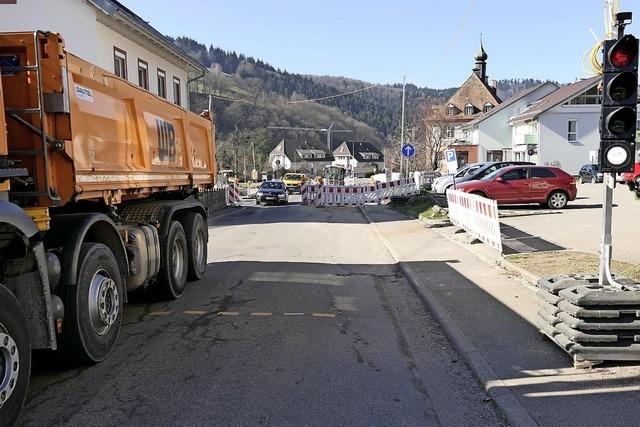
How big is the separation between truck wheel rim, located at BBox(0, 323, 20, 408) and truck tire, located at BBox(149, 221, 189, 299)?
13.7 ft

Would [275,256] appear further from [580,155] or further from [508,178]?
[580,155]

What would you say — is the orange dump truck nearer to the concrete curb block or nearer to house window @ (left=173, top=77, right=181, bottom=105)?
the concrete curb block

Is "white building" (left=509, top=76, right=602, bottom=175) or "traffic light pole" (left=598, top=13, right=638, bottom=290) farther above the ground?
"white building" (left=509, top=76, right=602, bottom=175)

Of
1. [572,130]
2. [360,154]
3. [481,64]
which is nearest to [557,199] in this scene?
[572,130]

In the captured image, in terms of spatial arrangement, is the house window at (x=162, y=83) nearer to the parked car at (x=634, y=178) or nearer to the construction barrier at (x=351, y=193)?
the construction barrier at (x=351, y=193)

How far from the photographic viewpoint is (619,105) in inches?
225

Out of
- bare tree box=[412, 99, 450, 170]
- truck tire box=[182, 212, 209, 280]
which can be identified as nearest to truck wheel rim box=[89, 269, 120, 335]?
truck tire box=[182, 212, 209, 280]

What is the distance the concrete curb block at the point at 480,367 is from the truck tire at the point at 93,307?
352 cm

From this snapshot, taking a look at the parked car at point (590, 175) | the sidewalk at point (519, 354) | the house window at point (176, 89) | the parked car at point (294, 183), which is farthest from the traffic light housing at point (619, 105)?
the parked car at point (294, 183)

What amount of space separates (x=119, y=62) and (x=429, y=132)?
53.0 m

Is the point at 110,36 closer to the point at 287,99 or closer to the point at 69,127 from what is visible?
the point at 69,127

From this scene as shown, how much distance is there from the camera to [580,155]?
191 ft

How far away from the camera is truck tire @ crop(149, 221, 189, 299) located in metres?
8.21

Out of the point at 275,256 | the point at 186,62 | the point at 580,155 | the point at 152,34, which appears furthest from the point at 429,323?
the point at 580,155
